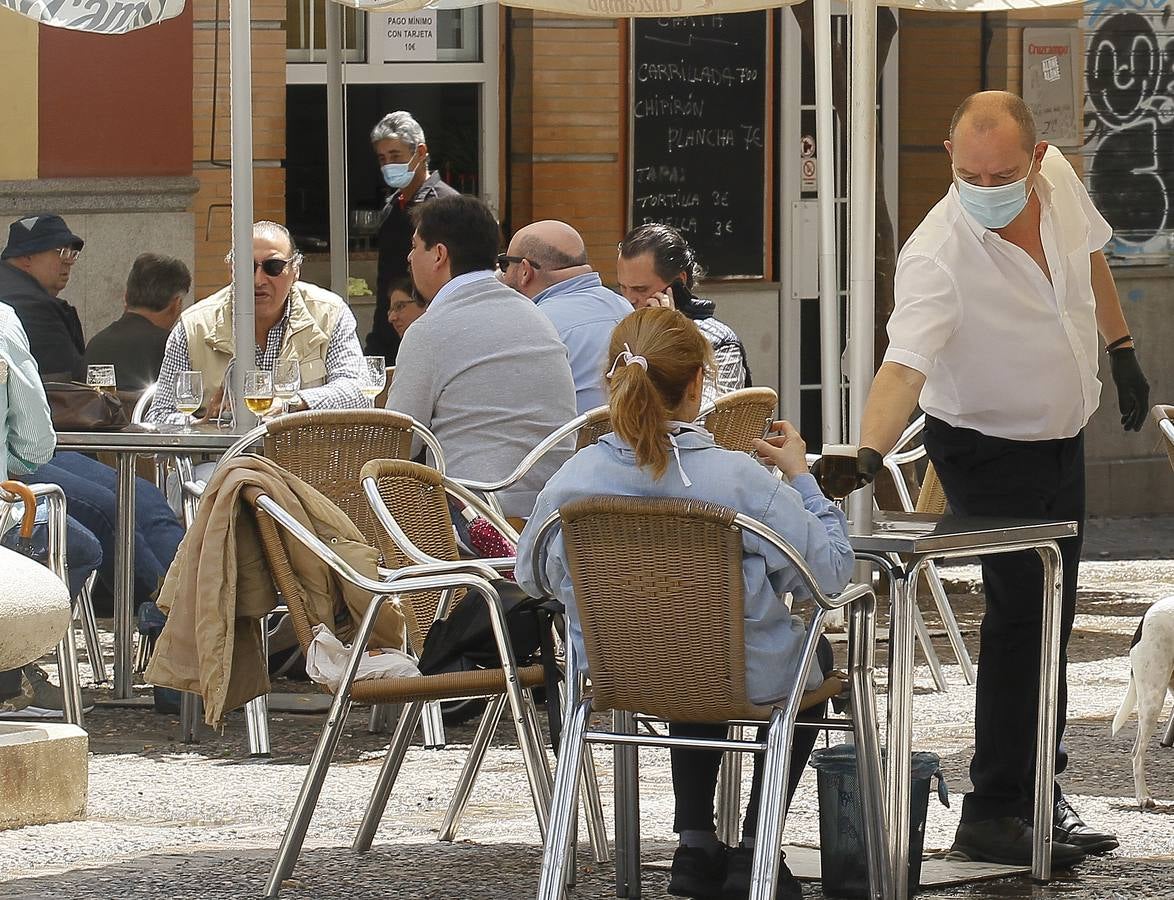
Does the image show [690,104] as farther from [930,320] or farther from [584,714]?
[584,714]

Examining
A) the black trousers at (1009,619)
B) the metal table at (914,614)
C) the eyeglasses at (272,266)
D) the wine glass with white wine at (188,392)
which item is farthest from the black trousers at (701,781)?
the eyeglasses at (272,266)

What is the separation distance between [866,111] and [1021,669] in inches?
55.2

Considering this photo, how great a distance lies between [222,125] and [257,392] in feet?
14.3

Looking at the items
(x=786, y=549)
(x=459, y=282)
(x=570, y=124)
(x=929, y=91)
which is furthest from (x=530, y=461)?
(x=929, y=91)

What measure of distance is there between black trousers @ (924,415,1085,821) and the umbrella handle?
2693 mm

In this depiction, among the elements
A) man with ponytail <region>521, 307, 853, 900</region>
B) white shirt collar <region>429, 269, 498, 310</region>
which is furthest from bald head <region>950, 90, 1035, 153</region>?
white shirt collar <region>429, 269, 498, 310</region>

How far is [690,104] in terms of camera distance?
12422 millimetres

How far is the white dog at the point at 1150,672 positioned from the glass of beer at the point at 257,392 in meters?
2.86

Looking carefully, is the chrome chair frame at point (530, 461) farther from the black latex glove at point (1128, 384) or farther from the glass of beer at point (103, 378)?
the glass of beer at point (103, 378)

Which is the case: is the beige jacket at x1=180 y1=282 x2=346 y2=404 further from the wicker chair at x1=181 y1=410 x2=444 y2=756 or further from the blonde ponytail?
the blonde ponytail

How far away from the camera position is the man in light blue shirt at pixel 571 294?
7773mm

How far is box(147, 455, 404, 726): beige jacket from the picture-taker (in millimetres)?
5199

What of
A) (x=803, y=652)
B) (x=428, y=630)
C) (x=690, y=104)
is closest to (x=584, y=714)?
(x=803, y=652)

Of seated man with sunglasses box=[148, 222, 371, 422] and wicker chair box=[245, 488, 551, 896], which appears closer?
wicker chair box=[245, 488, 551, 896]
